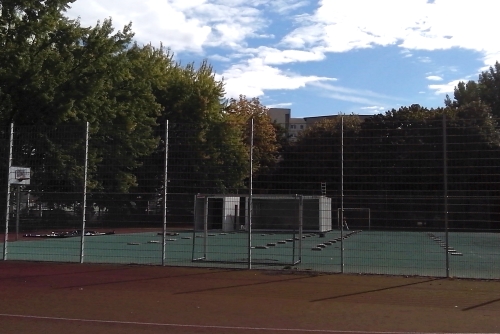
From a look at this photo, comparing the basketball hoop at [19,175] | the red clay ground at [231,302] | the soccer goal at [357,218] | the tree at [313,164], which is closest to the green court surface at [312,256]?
the soccer goal at [357,218]

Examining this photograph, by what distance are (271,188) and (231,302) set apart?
487 cm

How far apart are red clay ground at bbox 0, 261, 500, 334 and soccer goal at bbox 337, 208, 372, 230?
2.49 meters

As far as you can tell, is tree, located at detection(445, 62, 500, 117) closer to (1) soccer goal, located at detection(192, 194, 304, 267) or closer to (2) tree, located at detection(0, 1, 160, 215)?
(2) tree, located at detection(0, 1, 160, 215)

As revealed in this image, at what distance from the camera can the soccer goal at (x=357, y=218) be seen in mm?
15281

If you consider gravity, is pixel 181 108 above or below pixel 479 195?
above

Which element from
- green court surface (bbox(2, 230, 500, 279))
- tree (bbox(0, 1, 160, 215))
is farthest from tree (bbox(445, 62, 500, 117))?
green court surface (bbox(2, 230, 500, 279))

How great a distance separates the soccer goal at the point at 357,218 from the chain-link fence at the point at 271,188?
0.06 meters

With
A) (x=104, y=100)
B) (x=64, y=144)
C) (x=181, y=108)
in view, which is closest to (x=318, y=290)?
(x=64, y=144)

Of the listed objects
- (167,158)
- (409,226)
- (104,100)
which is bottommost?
(409,226)

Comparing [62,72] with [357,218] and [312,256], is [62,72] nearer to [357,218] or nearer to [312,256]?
[312,256]

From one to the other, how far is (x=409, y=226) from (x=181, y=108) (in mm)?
29185

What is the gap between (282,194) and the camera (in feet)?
47.1

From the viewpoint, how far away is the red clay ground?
8.15 metres

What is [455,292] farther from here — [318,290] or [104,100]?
[104,100]
